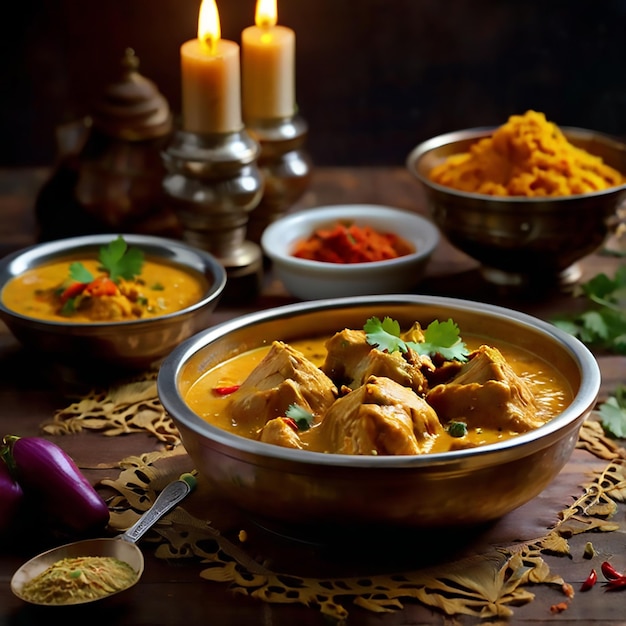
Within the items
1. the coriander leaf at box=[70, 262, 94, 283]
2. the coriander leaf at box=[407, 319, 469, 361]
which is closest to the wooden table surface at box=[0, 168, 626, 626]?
the coriander leaf at box=[70, 262, 94, 283]

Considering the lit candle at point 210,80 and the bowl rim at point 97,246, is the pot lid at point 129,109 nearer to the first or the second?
the lit candle at point 210,80

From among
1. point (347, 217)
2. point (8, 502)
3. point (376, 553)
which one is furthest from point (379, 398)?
point (347, 217)

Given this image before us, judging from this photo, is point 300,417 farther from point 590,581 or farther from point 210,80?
point 210,80

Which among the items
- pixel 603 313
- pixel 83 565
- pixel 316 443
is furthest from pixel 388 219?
pixel 83 565

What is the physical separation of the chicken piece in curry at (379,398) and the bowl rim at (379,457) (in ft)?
0.37

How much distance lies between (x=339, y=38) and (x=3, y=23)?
1911 millimetres

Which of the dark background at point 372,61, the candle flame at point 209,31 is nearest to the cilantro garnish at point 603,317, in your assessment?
the candle flame at point 209,31

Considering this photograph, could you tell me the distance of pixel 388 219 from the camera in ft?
15.4

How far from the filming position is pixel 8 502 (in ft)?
9.07

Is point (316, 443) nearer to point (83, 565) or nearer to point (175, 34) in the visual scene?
point (83, 565)

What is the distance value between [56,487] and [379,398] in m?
0.87

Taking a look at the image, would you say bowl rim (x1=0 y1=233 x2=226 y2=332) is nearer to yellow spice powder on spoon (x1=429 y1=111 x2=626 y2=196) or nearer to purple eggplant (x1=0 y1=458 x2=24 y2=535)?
purple eggplant (x1=0 y1=458 x2=24 y2=535)

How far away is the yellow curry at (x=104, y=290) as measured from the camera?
371cm

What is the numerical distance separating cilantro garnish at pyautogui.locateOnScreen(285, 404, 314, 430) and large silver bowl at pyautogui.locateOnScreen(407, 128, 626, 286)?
172 cm
